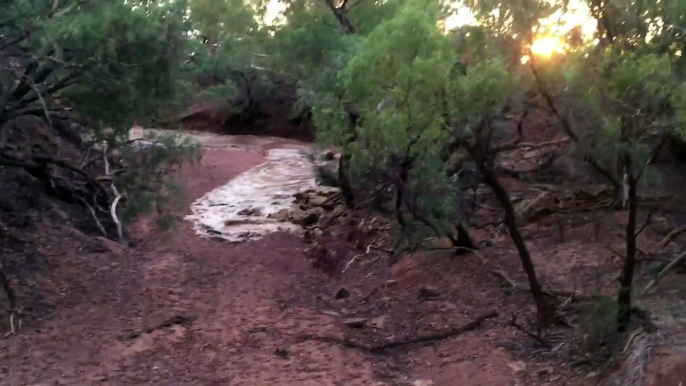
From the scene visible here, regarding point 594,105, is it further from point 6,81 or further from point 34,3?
point 6,81

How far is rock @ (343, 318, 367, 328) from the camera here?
25.1ft

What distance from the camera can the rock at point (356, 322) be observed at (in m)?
7.66

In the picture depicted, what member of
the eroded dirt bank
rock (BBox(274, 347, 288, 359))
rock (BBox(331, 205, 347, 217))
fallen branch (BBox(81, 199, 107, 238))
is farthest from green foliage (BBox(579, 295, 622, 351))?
fallen branch (BBox(81, 199, 107, 238))

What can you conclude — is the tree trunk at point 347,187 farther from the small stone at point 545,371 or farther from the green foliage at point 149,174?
the small stone at point 545,371

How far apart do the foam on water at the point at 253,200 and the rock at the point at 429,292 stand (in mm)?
4442

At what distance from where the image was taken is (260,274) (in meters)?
9.83

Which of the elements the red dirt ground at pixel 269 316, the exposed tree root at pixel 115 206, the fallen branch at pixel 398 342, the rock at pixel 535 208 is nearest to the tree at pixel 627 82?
the red dirt ground at pixel 269 316

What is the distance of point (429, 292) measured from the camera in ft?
27.7

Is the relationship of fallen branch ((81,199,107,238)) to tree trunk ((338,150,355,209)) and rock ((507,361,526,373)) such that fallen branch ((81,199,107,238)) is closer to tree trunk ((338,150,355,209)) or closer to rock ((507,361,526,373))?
tree trunk ((338,150,355,209))

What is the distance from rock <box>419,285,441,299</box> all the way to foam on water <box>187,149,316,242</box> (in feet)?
14.6

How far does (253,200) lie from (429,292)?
798cm

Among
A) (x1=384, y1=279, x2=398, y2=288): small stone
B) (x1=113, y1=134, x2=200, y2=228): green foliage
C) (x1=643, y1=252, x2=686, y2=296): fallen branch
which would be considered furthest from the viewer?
(x1=384, y1=279, x2=398, y2=288): small stone

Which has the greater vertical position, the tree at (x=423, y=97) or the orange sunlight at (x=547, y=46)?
the orange sunlight at (x=547, y=46)

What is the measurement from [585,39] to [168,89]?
4029 mm
